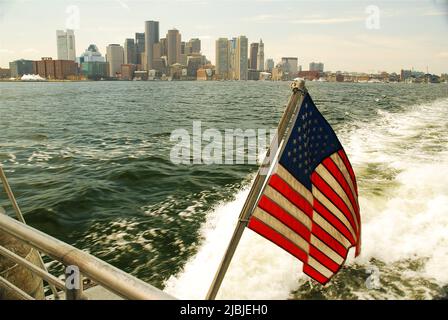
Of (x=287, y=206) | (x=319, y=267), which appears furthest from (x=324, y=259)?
(x=287, y=206)

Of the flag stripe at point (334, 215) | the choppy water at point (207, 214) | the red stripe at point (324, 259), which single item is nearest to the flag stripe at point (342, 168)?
the flag stripe at point (334, 215)

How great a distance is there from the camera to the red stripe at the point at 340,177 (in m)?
4.04

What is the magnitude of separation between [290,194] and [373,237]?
6.03 m

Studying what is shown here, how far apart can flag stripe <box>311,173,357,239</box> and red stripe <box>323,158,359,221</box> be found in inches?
5.8

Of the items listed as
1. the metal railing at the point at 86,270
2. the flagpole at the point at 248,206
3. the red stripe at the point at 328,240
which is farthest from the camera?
the red stripe at the point at 328,240

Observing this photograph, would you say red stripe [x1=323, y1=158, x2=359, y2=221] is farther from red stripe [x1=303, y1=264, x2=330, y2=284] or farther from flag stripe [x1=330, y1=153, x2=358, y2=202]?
red stripe [x1=303, y1=264, x2=330, y2=284]

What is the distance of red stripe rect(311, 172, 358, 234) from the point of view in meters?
3.96

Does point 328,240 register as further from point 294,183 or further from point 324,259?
point 294,183

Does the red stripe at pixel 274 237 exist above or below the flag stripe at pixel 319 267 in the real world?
above

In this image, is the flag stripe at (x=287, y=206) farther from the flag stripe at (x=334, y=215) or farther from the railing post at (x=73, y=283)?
the railing post at (x=73, y=283)

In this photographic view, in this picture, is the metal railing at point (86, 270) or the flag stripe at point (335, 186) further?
the flag stripe at point (335, 186)

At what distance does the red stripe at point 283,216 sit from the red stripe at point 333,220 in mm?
269

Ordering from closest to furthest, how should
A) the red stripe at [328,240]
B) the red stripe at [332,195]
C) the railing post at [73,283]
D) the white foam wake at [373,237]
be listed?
the railing post at [73,283]
the red stripe at [332,195]
the red stripe at [328,240]
the white foam wake at [373,237]

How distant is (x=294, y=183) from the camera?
12.3 ft
